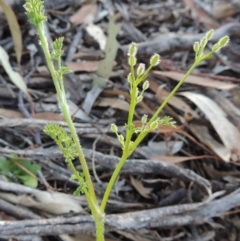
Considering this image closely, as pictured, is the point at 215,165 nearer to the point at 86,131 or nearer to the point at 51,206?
the point at 86,131

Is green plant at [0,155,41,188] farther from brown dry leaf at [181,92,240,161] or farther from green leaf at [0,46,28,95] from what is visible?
brown dry leaf at [181,92,240,161]

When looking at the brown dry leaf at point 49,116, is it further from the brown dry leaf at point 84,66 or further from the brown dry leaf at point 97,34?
the brown dry leaf at point 97,34

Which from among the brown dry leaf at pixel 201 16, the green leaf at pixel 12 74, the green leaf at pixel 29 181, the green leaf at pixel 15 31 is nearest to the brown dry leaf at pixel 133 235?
the green leaf at pixel 29 181

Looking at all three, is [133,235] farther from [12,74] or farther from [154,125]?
[12,74]

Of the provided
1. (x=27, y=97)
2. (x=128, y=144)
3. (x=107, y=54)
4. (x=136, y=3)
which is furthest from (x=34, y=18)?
(x=136, y=3)

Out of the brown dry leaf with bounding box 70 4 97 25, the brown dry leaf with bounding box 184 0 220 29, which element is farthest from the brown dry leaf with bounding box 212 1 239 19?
the brown dry leaf with bounding box 70 4 97 25

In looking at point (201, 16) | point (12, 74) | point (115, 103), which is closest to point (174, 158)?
point (115, 103)

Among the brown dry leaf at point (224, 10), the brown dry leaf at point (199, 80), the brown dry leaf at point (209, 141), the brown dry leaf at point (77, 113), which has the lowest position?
the brown dry leaf at point (209, 141)
